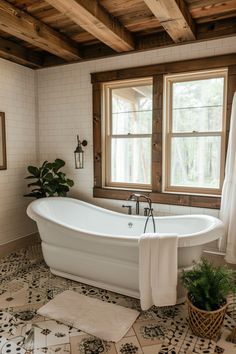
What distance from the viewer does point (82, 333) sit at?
206 centimetres

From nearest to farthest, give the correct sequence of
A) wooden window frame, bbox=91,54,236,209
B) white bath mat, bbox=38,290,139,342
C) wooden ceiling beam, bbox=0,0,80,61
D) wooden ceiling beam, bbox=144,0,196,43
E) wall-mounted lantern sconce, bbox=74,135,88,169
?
white bath mat, bbox=38,290,139,342 < wooden ceiling beam, bbox=144,0,196,43 < wooden ceiling beam, bbox=0,0,80,61 < wooden window frame, bbox=91,54,236,209 < wall-mounted lantern sconce, bbox=74,135,88,169

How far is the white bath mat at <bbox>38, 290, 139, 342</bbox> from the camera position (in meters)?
2.08

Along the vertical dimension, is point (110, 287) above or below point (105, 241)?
below

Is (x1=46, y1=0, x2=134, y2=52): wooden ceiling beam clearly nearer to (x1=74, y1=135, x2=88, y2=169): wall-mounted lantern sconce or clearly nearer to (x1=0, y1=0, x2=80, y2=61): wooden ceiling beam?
(x1=0, y1=0, x2=80, y2=61): wooden ceiling beam

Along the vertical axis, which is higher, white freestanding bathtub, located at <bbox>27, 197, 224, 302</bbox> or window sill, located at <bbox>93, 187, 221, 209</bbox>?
window sill, located at <bbox>93, 187, 221, 209</bbox>

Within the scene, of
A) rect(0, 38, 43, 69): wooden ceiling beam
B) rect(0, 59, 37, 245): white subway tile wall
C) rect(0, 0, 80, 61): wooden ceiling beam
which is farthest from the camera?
rect(0, 59, 37, 245): white subway tile wall

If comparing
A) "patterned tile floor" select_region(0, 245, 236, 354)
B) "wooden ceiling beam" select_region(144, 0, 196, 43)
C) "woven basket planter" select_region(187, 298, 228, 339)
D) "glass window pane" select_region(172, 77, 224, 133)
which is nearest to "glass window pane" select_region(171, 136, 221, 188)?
"glass window pane" select_region(172, 77, 224, 133)

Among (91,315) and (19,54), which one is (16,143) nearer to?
(19,54)

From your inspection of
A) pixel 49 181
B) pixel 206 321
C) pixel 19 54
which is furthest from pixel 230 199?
pixel 19 54

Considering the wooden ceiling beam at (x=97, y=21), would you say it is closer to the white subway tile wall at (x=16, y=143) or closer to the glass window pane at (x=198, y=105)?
the glass window pane at (x=198, y=105)

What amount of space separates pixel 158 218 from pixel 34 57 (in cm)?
272

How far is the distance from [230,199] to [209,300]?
1.13 meters

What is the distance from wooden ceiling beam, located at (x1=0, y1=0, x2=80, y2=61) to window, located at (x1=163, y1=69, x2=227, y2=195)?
4.21 feet

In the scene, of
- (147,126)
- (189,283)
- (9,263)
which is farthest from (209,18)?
(9,263)
